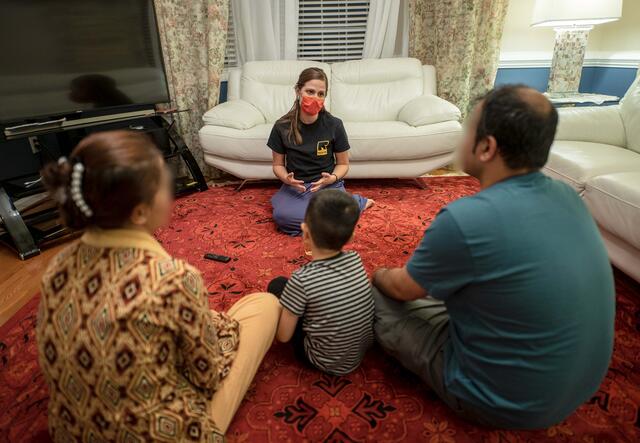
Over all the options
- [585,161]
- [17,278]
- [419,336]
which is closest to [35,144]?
[17,278]

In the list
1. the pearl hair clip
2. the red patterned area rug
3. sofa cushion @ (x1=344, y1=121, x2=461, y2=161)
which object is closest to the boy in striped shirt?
the red patterned area rug

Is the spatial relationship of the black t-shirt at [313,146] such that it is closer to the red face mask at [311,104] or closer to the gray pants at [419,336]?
the red face mask at [311,104]

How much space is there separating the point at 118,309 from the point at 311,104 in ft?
5.14

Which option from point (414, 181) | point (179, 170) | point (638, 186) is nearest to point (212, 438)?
point (638, 186)

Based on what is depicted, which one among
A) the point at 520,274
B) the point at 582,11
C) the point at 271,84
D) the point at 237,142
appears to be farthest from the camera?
the point at 271,84

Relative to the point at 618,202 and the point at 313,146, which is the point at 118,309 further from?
the point at 618,202

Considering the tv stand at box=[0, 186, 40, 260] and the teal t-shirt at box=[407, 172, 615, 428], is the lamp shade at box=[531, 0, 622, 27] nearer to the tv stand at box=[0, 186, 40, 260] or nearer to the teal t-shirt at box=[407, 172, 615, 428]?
the teal t-shirt at box=[407, 172, 615, 428]

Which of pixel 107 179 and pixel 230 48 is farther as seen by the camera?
pixel 230 48

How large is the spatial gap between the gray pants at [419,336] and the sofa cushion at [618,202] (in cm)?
90

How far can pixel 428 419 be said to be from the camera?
107 cm

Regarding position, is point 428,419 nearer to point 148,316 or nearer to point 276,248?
point 148,316

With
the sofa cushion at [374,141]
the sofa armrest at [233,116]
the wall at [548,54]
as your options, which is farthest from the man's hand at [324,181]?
the wall at [548,54]

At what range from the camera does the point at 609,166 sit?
1743 mm

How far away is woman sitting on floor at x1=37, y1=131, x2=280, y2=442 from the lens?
0.66 metres
